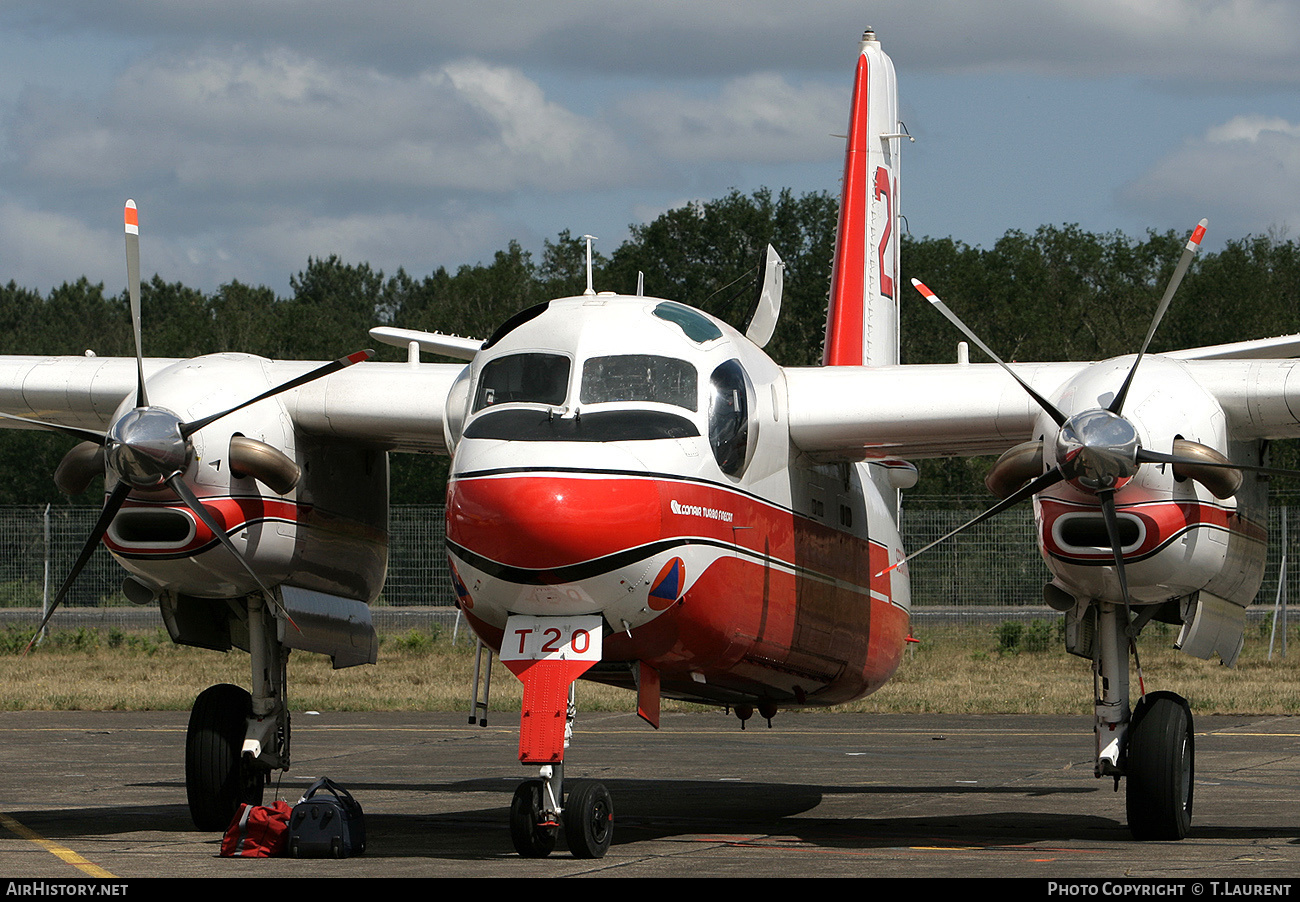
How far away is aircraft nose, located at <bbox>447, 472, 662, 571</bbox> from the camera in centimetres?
1078

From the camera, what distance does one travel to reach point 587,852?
1095 cm

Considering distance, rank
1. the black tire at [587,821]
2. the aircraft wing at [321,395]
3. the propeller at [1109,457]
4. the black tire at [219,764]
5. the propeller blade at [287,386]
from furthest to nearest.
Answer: the aircraft wing at [321,395]
the black tire at [219,764]
the propeller blade at [287,386]
the propeller at [1109,457]
the black tire at [587,821]

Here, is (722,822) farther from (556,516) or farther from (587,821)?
(556,516)

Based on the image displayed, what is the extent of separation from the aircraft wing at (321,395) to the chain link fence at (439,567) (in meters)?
15.7

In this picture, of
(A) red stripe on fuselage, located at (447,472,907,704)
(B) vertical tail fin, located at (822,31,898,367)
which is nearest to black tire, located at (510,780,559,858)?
(A) red stripe on fuselage, located at (447,472,907,704)

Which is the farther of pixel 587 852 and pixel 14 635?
pixel 14 635

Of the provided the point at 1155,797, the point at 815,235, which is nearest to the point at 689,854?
Answer: the point at 1155,797

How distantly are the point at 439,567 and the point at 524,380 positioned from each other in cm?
2275

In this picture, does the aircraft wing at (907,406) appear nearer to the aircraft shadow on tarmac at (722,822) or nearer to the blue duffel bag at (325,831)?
the aircraft shadow on tarmac at (722,822)

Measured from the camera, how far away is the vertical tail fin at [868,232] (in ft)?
58.3

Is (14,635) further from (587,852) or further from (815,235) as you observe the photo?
(815,235)

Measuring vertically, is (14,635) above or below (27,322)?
below

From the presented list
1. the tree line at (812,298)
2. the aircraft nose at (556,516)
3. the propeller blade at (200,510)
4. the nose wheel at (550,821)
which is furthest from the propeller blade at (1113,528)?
the tree line at (812,298)
